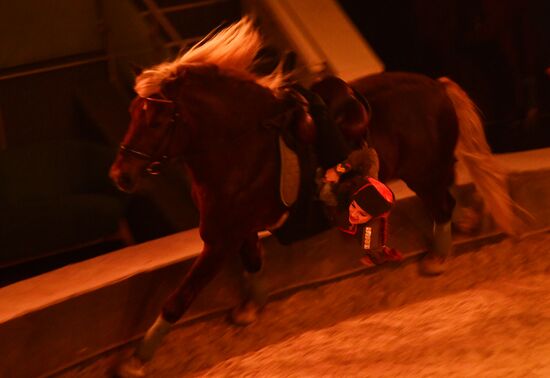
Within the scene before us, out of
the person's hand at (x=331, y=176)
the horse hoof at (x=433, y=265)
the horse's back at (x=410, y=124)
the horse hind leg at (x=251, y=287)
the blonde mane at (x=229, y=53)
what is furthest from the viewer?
the horse hoof at (x=433, y=265)

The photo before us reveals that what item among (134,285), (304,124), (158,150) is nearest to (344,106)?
(304,124)

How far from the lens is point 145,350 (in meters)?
3.73

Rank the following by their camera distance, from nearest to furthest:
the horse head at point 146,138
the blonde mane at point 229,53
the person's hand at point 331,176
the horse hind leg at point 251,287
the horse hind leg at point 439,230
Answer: the horse head at point 146,138 → the blonde mane at point 229,53 → the person's hand at point 331,176 → the horse hind leg at point 251,287 → the horse hind leg at point 439,230

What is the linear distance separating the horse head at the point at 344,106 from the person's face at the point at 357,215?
1.27 feet

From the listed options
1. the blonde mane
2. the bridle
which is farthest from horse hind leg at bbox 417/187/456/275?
the bridle

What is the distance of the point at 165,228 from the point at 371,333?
6.73ft

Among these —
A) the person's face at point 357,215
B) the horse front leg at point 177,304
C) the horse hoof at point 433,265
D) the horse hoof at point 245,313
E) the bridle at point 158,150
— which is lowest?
the horse hoof at point 433,265

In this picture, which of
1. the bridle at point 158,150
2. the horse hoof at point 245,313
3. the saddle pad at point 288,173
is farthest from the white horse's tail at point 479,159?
the bridle at point 158,150

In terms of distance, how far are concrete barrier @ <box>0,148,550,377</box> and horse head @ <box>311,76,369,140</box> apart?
2.56 feet

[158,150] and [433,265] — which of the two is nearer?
[158,150]

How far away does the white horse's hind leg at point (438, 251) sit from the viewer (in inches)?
187

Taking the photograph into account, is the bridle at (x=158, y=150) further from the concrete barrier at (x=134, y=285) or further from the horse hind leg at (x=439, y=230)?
the horse hind leg at (x=439, y=230)

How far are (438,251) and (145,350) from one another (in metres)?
1.90

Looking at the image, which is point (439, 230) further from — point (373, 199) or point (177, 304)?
point (177, 304)
